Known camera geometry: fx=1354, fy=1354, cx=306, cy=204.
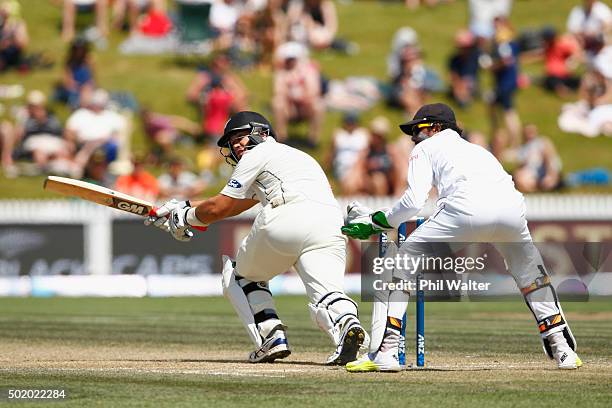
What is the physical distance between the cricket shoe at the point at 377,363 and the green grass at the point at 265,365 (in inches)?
3.1

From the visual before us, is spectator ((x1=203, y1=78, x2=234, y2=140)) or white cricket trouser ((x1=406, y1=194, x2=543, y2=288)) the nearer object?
white cricket trouser ((x1=406, y1=194, x2=543, y2=288))

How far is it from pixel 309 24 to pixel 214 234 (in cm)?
750

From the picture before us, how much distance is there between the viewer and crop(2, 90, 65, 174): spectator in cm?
2234

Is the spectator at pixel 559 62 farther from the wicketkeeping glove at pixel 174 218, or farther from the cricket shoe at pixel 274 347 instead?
the cricket shoe at pixel 274 347

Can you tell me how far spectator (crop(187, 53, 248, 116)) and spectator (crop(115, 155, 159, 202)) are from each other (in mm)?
3261

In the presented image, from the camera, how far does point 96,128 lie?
2255 centimetres

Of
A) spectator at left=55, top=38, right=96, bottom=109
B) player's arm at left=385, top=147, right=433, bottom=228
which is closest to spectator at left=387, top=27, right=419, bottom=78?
spectator at left=55, top=38, right=96, bottom=109

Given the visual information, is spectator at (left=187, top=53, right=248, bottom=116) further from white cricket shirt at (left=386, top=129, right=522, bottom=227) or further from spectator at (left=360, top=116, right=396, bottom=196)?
white cricket shirt at (left=386, top=129, right=522, bottom=227)

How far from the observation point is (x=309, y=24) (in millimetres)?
26547

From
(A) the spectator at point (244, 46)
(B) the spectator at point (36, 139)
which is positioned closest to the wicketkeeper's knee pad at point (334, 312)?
(B) the spectator at point (36, 139)

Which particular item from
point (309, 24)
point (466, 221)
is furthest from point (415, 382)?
point (309, 24)

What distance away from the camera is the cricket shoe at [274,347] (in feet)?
30.6

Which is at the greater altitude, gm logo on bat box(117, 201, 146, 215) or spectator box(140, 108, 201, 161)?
spectator box(140, 108, 201, 161)

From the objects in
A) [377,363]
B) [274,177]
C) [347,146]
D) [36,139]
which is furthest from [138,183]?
[377,363]
